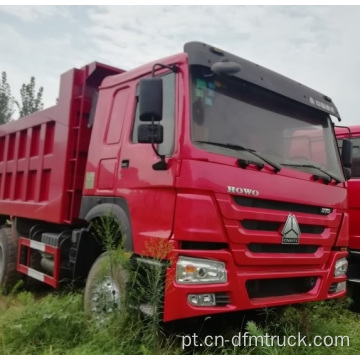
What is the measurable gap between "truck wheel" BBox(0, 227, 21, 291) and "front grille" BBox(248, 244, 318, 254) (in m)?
3.77

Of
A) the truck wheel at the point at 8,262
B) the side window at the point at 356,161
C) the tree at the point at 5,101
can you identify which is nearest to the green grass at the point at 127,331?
the truck wheel at the point at 8,262

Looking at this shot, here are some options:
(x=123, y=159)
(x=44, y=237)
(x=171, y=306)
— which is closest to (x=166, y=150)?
(x=123, y=159)

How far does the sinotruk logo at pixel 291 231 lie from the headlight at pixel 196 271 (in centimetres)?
73

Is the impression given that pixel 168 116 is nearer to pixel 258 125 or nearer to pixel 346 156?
pixel 258 125

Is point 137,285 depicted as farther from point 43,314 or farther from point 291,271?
point 291,271

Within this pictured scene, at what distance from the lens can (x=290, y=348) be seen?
10.4 ft

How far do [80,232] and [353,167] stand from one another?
334 centimetres

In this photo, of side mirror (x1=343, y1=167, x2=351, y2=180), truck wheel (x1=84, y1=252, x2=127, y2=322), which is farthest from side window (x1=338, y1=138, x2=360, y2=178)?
truck wheel (x1=84, y1=252, x2=127, y2=322)

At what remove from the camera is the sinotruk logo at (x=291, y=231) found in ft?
10.8

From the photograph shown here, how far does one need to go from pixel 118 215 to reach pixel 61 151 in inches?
58.0

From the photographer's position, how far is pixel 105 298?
10.9ft

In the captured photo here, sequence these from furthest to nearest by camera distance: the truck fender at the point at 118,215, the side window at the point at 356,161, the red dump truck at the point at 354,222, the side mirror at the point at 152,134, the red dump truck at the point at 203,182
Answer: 1. the side window at the point at 356,161
2. the red dump truck at the point at 354,222
3. the truck fender at the point at 118,215
4. the side mirror at the point at 152,134
5. the red dump truck at the point at 203,182

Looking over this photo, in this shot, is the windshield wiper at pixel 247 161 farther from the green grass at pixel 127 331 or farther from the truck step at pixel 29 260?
the truck step at pixel 29 260

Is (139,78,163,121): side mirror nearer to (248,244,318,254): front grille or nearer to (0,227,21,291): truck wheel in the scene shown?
(248,244,318,254): front grille
